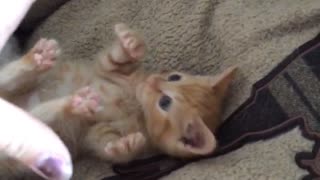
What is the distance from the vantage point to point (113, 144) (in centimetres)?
141

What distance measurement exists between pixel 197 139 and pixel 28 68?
350 millimetres

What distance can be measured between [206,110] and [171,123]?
71 millimetres

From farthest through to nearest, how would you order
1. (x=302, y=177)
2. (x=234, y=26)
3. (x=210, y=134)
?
1. (x=234, y=26)
2. (x=210, y=134)
3. (x=302, y=177)

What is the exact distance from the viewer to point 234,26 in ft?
5.09

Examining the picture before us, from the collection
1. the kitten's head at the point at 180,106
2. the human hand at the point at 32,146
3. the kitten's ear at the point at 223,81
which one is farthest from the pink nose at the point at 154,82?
the human hand at the point at 32,146

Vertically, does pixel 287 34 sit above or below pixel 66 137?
above

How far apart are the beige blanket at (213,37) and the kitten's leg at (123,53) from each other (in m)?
0.08

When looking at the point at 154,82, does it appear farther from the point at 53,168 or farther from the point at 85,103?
the point at 53,168

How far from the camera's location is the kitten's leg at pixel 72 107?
1.35m

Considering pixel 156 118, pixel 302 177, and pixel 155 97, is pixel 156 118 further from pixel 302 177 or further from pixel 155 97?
pixel 302 177

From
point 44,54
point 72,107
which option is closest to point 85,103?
point 72,107

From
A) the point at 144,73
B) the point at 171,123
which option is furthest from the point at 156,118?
the point at 144,73

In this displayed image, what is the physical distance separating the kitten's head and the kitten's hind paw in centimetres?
19

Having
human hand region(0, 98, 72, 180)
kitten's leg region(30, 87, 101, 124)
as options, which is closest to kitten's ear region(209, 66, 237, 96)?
kitten's leg region(30, 87, 101, 124)
